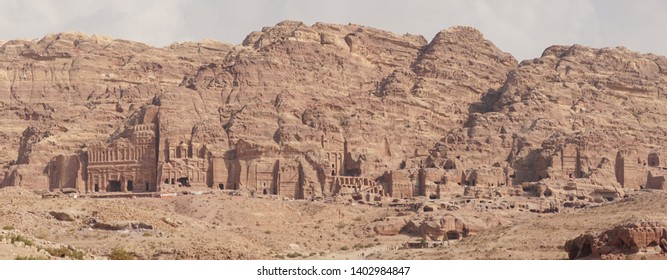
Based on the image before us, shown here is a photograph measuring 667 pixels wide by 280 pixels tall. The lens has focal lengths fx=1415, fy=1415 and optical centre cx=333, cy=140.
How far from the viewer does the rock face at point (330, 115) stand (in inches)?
5108

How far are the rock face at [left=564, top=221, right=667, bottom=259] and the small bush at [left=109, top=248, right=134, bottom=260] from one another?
76.1ft

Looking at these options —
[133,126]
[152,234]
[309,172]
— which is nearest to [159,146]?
[133,126]

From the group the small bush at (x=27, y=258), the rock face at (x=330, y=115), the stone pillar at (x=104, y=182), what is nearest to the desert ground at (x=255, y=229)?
the small bush at (x=27, y=258)

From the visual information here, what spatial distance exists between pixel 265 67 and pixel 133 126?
56.2ft

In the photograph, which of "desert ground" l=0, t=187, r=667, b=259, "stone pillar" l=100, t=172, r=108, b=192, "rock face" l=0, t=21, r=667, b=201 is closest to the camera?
"desert ground" l=0, t=187, r=667, b=259

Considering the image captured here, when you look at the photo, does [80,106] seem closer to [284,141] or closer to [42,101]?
[42,101]

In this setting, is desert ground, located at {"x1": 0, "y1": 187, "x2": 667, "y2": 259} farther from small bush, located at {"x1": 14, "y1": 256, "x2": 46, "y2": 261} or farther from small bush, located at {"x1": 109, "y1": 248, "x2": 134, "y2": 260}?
small bush, located at {"x1": 14, "y1": 256, "x2": 46, "y2": 261}

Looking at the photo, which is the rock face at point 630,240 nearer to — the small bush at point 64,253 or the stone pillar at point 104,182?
the small bush at point 64,253

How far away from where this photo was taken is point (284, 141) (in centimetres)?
13100

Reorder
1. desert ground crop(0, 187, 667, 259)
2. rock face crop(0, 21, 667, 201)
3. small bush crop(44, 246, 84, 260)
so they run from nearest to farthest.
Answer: small bush crop(44, 246, 84, 260) → desert ground crop(0, 187, 667, 259) → rock face crop(0, 21, 667, 201)

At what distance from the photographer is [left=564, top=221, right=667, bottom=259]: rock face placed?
6794cm

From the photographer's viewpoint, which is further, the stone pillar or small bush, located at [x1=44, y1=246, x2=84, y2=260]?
the stone pillar

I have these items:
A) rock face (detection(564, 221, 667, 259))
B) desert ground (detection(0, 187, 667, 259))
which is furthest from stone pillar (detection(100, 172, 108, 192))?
rock face (detection(564, 221, 667, 259))

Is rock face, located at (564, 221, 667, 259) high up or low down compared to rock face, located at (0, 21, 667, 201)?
down
